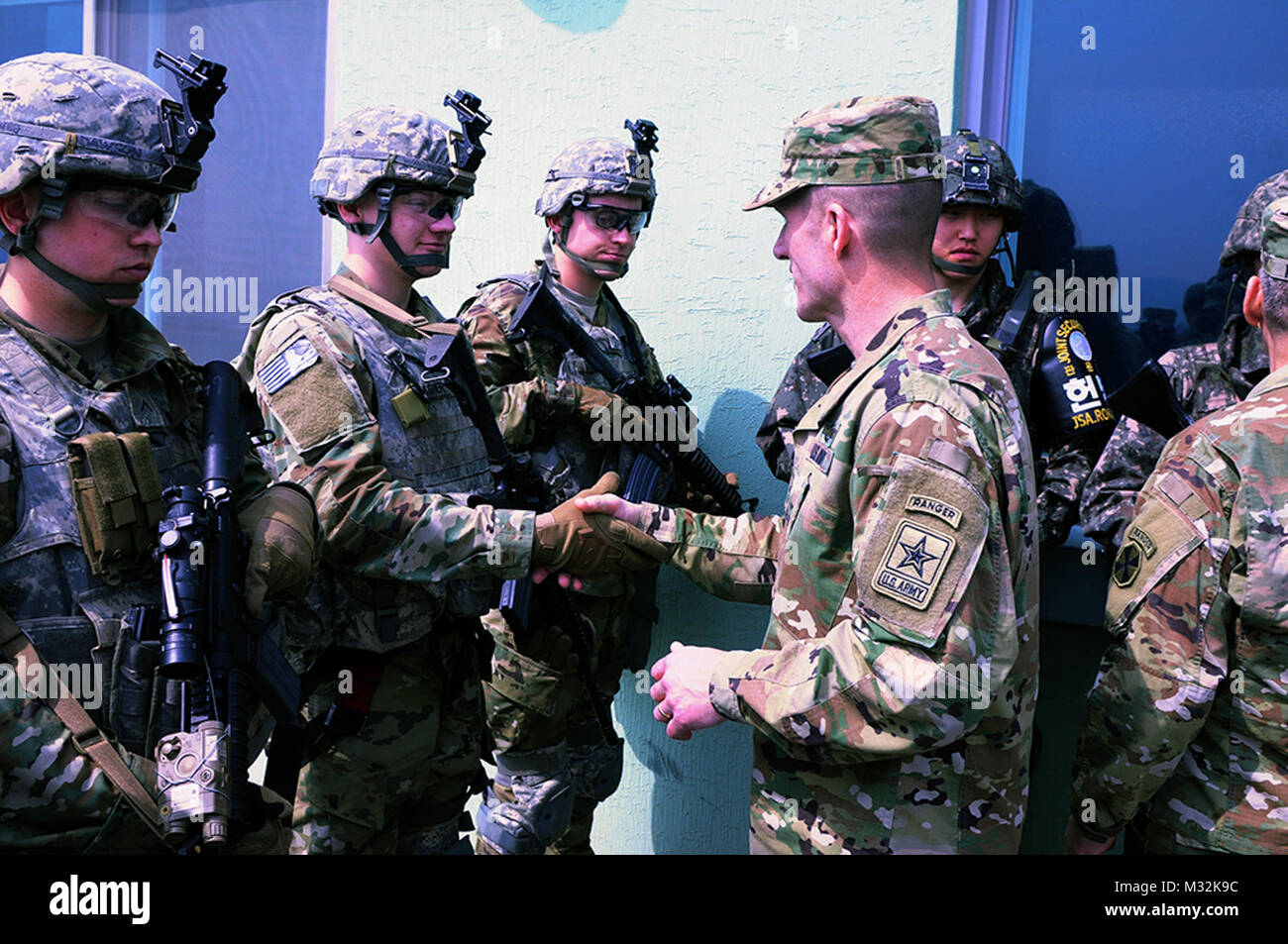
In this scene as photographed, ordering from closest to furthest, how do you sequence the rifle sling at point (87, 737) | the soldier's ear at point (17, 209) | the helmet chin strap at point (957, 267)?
the rifle sling at point (87, 737) < the soldier's ear at point (17, 209) < the helmet chin strap at point (957, 267)

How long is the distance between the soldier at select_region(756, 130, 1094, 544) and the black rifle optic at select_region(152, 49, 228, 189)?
76.8 inches

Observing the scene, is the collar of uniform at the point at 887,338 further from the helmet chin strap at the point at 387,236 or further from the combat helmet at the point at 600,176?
the combat helmet at the point at 600,176

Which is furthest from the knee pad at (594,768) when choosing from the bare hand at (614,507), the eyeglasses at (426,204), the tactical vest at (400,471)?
the eyeglasses at (426,204)

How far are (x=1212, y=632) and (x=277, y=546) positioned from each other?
6.47 feet

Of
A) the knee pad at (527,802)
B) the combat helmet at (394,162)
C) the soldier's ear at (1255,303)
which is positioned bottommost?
the knee pad at (527,802)

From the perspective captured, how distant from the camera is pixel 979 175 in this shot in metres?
3.69

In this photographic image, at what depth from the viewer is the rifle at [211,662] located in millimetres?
1965

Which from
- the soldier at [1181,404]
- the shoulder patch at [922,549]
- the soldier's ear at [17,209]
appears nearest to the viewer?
the shoulder patch at [922,549]

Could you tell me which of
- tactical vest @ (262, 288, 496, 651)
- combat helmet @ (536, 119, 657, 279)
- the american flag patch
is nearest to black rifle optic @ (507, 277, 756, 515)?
combat helmet @ (536, 119, 657, 279)

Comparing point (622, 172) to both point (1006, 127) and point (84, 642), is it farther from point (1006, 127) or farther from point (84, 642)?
point (84, 642)

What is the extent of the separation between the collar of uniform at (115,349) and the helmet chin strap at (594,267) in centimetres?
210

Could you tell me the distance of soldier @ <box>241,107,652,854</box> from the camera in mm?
3031

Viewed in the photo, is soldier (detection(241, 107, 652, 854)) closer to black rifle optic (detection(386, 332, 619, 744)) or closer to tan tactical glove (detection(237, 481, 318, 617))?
black rifle optic (detection(386, 332, 619, 744))

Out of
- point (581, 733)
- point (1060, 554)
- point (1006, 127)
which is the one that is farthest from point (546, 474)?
point (1006, 127)
